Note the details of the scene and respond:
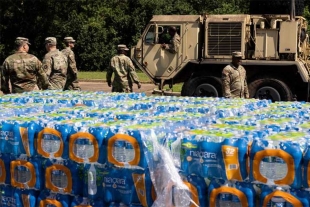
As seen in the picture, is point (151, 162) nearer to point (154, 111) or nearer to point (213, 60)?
point (154, 111)

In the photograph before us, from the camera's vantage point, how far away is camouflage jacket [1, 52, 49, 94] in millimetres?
8695

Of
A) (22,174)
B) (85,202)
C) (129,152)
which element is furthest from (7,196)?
(129,152)

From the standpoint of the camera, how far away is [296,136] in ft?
11.2

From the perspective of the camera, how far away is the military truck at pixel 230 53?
14.9 meters

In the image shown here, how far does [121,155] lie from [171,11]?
108 ft

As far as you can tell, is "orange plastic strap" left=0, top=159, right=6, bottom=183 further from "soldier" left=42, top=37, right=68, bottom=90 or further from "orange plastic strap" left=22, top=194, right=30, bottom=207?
"soldier" left=42, top=37, right=68, bottom=90

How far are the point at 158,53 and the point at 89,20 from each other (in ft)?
71.0

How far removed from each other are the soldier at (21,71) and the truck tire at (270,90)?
733 centimetres

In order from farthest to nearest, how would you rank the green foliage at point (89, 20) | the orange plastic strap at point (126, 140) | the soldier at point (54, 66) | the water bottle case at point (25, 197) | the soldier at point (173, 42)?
the green foliage at point (89, 20) → the soldier at point (173, 42) → the soldier at point (54, 66) → the water bottle case at point (25, 197) → the orange plastic strap at point (126, 140)

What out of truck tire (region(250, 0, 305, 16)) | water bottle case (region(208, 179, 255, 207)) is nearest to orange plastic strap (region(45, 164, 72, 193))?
water bottle case (region(208, 179, 255, 207))

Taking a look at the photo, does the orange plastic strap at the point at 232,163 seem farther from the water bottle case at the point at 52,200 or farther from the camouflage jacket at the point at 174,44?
the camouflage jacket at the point at 174,44

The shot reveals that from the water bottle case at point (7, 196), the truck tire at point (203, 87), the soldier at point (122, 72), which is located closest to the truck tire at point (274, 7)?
the truck tire at point (203, 87)

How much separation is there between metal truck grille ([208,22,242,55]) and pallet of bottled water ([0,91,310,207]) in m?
10.8

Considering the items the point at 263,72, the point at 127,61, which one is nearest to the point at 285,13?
the point at 263,72
